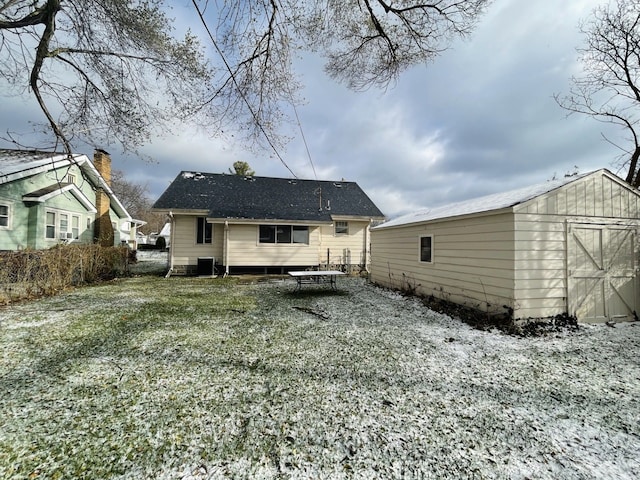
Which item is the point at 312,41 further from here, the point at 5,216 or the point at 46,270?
the point at 5,216

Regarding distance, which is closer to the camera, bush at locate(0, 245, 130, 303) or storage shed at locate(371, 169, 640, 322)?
storage shed at locate(371, 169, 640, 322)

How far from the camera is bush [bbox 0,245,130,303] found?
745 cm

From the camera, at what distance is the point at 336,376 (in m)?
3.57

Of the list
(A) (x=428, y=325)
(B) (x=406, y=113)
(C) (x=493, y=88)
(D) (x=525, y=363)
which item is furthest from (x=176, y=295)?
(C) (x=493, y=88)

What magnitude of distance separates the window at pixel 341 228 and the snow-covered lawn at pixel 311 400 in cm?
990

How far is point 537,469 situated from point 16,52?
1101cm

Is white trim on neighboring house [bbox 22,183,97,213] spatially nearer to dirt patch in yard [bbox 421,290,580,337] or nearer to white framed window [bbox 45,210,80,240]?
white framed window [bbox 45,210,80,240]

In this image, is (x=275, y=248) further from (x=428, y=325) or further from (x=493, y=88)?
(x=493, y=88)

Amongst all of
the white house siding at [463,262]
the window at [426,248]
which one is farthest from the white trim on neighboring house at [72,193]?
the window at [426,248]

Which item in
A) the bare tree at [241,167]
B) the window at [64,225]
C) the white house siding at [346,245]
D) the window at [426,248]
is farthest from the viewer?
the bare tree at [241,167]

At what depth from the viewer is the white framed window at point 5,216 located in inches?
425

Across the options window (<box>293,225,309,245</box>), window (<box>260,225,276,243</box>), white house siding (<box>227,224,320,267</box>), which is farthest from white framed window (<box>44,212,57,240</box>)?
window (<box>293,225,309,245</box>)

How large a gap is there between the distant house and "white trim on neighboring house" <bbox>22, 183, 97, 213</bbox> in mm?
4052

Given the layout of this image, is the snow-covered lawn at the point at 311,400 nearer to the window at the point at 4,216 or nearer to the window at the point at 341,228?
the window at the point at 4,216
